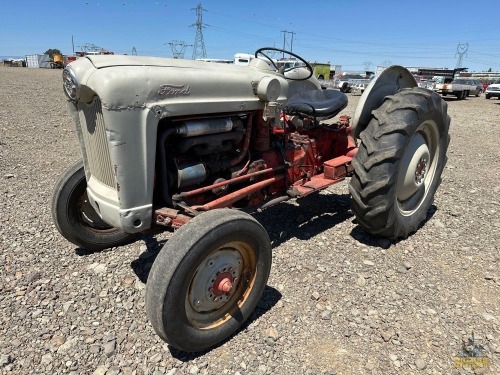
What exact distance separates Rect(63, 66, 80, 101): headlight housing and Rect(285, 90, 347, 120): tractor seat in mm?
2273

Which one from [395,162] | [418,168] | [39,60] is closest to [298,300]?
[395,162]

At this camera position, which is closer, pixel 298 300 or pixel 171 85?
pixel 171 85

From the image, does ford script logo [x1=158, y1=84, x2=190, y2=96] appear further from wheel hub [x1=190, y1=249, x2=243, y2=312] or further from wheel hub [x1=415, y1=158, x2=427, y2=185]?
wheel hub [x1=415, y1=158, x2=427, y2=185]

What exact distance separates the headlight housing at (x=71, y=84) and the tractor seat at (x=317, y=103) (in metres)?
2.27

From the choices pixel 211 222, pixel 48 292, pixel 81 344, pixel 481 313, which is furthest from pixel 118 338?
pixel 481 313

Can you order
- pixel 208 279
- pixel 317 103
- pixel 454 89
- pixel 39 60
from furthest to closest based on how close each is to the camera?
pixel 39 60 < pixel 454 89 < pixel 317 103 < pixel 208 279

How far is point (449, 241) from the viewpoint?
3879mm

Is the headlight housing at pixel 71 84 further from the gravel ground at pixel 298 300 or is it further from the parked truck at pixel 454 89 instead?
the parked truck at pixel 454 89

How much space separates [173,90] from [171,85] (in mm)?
34

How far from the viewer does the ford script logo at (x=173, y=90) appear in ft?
7.94

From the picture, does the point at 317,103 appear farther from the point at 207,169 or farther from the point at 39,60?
the point at 39,60

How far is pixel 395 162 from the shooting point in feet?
10.9

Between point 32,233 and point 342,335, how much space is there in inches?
123

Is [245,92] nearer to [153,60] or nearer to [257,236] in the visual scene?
[153,60]
